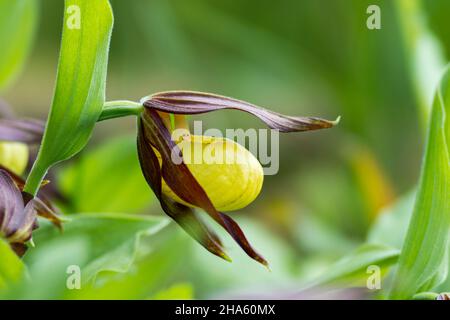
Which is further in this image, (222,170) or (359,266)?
(359,266)

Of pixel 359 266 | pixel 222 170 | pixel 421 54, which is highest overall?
pixel 421 54

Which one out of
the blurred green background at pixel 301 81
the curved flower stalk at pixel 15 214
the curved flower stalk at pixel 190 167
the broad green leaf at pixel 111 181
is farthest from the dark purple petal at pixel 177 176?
the blurred green background at pixel 301 81

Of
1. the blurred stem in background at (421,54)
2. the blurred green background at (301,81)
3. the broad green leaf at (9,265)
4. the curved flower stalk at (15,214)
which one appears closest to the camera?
the curved flower stalk at (15,214)

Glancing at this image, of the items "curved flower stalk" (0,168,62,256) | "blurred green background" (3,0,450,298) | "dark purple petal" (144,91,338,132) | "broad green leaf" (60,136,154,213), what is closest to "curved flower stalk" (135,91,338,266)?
"dark purple petal" (144,91,338,132)

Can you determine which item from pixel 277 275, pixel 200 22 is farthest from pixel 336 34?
pixel 277 275

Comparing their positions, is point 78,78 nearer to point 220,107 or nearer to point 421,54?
point 220,107

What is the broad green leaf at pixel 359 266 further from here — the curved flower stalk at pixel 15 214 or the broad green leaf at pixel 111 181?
the broad green leaf at pixel 111 181

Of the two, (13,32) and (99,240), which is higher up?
(13,32)

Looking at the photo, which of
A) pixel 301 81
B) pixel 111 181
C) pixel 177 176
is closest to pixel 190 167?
pixel 177 176
